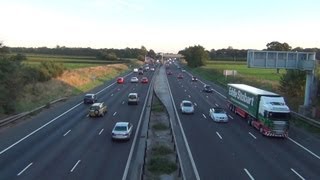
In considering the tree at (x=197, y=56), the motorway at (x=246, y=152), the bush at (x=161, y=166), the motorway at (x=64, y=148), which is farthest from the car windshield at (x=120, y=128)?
the tree at (x=197, y=56)

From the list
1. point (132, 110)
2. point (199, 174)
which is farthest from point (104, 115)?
point (199, 174)

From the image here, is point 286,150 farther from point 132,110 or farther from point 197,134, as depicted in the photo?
point 132,110

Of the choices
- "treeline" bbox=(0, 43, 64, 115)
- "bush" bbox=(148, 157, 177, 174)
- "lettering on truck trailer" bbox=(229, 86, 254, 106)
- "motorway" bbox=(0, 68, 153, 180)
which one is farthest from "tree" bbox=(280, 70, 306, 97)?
"bush" bbox=(148, 157, 177, 174)

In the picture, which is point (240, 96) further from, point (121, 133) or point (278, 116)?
point (121, 133)

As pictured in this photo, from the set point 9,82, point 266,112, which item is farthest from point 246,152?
point 9,82

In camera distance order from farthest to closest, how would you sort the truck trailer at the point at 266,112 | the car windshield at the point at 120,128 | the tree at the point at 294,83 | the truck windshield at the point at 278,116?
the tree at the point at 294,83
the truck windshield at the point at 278,116
the truck trailer at the point at 266,112
the car windshield at the point at 120,128

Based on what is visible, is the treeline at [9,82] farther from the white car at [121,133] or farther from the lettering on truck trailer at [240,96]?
the lettering on truck trailer at [240,96]

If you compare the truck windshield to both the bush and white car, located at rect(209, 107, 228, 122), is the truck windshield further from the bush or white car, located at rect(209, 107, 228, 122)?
the bush
